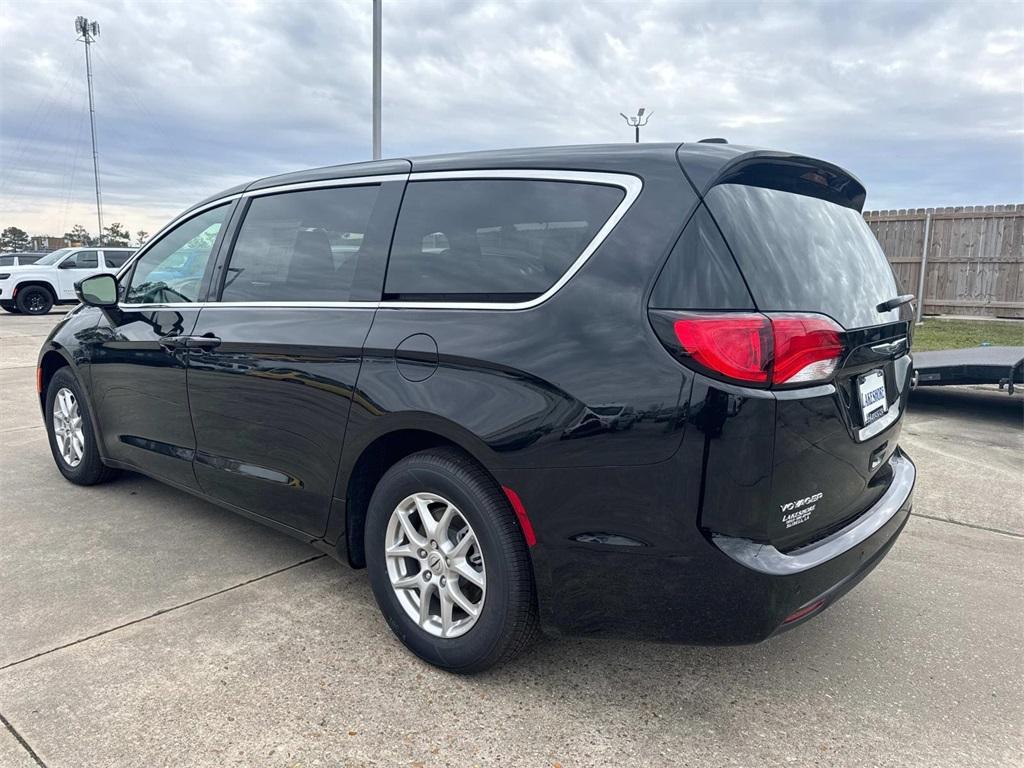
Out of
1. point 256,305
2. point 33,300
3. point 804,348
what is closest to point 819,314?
point 804,348

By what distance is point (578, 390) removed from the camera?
216 cm

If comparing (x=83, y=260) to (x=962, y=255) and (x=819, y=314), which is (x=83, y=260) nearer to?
(x=962, y=255)

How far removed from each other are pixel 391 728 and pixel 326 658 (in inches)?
19.2

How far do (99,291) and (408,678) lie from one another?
108 inches

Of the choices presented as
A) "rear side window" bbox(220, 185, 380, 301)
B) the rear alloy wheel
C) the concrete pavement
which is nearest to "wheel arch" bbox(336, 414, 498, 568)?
the rear alloy wheel

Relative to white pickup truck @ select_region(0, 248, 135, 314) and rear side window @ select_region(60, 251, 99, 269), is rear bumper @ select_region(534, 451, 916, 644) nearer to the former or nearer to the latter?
white pickup truck @ select_region(0, 248, 135, 314)

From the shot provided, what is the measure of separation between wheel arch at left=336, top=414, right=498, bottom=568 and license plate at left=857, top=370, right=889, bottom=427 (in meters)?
1.18

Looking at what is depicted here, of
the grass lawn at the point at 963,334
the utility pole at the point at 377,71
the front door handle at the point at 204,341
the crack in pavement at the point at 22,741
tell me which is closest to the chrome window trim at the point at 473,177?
the front door handle at the point at 204,341

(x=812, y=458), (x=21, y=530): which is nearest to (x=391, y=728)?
(x=812, y=458)

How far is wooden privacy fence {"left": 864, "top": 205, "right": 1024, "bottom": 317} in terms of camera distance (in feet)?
44.7

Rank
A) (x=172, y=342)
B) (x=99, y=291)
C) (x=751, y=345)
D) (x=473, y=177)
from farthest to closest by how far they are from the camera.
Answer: (x=99, y=291) < (x=172, y=342) < (x=473, y=177) < (x=751, y=345)

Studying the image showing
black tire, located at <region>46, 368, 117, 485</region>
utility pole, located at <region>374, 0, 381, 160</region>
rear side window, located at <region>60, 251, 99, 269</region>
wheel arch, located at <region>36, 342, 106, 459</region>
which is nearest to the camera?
wheel arch, located at <region>36, 342, 106, 459</region>

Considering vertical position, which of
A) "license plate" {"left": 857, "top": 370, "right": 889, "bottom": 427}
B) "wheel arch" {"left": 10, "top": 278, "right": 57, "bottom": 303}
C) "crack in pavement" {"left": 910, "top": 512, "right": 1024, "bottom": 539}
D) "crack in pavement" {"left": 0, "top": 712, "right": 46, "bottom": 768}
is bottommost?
"crack in pavement" {"left": 910, "top": 512, "right": 1024, "bottom": 539}

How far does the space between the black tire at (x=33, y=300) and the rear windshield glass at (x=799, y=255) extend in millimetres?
21677
